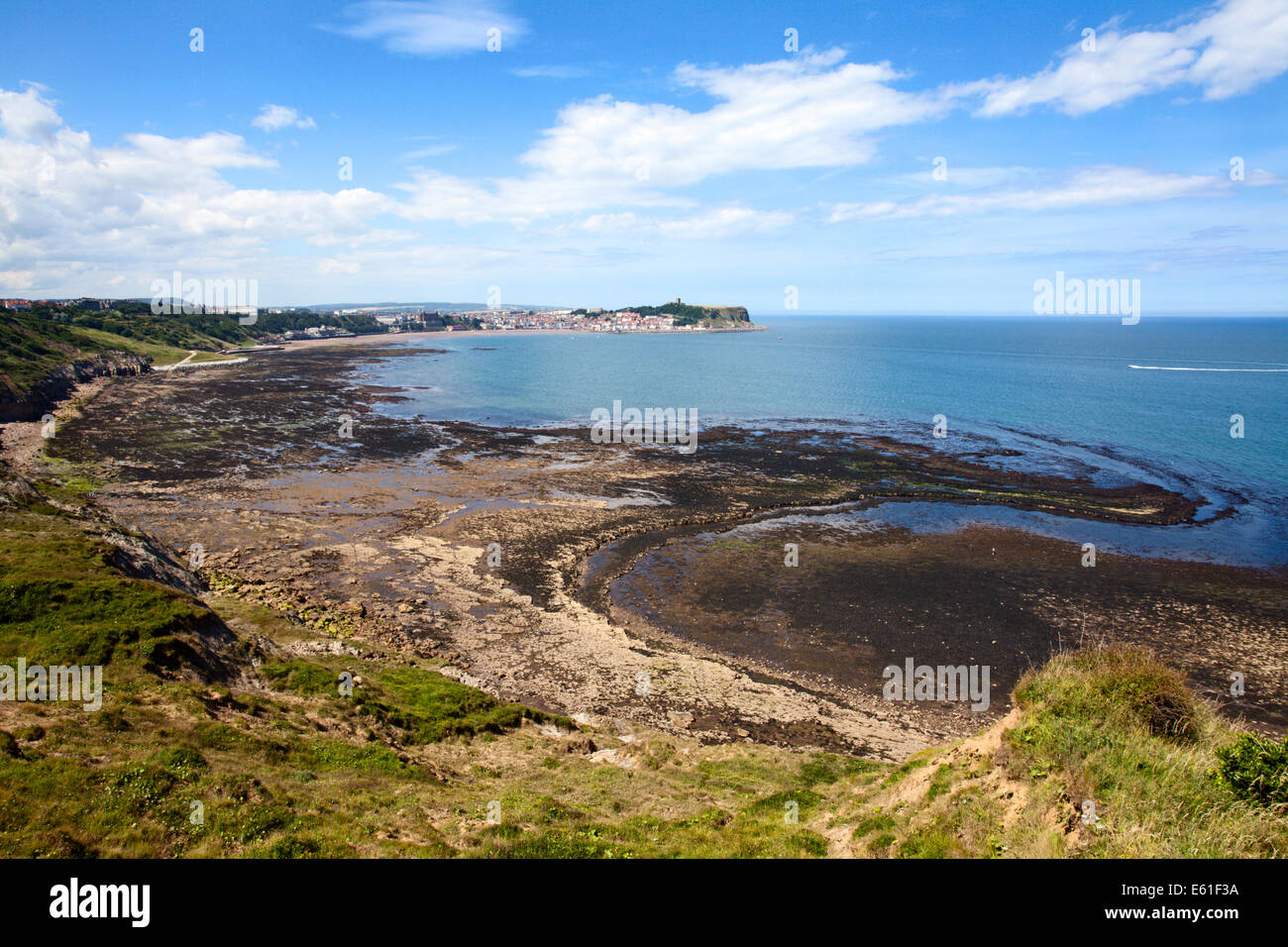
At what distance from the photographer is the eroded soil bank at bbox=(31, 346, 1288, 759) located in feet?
76.3

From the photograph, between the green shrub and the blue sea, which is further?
the blue sea

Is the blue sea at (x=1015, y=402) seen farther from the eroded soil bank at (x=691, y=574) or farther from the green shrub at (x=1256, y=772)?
the green shrub at (x=1256, y=772)

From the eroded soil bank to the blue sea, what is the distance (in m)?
4.31

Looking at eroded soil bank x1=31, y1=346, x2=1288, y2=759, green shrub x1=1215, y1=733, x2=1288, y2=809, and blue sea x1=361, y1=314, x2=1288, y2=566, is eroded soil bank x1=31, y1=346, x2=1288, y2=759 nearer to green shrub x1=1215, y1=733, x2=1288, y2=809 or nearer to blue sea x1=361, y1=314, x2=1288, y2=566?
blue sea x1=361, y1=314, x2=1288, y2=566

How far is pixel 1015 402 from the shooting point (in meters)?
88.9

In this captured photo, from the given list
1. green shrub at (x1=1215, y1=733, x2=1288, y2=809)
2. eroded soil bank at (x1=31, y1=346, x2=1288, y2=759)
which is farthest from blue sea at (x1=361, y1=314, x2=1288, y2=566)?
green shrub at (x1=1215, y1=733, x2=1288, y2=809)

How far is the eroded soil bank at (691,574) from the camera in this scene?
23250 millimetres

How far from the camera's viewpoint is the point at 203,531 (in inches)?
1398

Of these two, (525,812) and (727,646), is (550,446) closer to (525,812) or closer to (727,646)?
(727,646)

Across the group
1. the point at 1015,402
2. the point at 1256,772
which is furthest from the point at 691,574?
the point at 1015,402

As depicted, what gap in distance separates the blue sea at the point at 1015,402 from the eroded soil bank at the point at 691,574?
14.1ft

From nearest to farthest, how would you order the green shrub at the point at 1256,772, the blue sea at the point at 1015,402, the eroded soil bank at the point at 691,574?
the green shrub at the point at 1256,772 < the eroded soil bank at the point at 691,574 < the blue sea at the point at 1015,402

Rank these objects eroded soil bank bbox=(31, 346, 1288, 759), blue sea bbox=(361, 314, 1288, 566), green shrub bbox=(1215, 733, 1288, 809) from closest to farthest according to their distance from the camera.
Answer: green shrub bbox=(1215, 733, 1288, 809) → eroded soil bank bbox=(31, 346, 1288, 759) → blue sea bbox=(361, 314, 1288, 566)

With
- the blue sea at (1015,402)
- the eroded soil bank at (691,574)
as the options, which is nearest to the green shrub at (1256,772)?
the eroded soil bank at (691,574)
